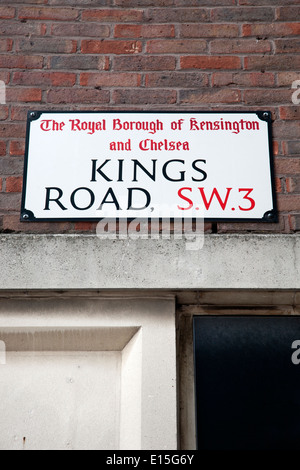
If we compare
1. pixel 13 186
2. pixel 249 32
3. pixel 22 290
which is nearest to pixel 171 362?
pixel 22 290

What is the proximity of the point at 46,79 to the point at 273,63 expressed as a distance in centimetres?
93

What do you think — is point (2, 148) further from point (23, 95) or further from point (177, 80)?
point (177, 80)

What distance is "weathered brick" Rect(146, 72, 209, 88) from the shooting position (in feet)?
7.91

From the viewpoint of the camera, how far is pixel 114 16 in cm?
253

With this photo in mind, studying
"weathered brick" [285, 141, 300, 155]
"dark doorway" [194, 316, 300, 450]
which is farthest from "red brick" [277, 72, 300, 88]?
"dark doorway" [194, 316, 300, 450]

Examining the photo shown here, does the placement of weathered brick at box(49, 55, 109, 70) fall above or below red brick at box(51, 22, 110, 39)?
below

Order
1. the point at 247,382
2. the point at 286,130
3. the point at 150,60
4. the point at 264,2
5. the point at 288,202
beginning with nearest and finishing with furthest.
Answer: the point at 247,382
the point at 288,202
the point at 286,130
the point at 150,60
the point at 264,2

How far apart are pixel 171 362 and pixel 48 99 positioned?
3.76 feet

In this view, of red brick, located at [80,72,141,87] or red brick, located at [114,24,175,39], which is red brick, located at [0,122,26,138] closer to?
red brick, located at [80,72,141,87]

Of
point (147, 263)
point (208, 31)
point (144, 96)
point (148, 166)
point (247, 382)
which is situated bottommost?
point (247, 382)

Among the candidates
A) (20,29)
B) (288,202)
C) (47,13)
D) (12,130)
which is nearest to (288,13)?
(288,202)

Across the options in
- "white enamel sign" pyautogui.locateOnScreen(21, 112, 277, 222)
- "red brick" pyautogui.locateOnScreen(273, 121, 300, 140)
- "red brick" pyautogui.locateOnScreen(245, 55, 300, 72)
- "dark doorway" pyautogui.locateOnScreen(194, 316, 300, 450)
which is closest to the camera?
"dark doorway" pyautogui.locateOnScreen(194, 316, 300, 450)

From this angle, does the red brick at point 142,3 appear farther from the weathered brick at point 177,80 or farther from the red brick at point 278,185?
the red brick at point 278,185

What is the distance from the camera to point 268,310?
219 centimetres
